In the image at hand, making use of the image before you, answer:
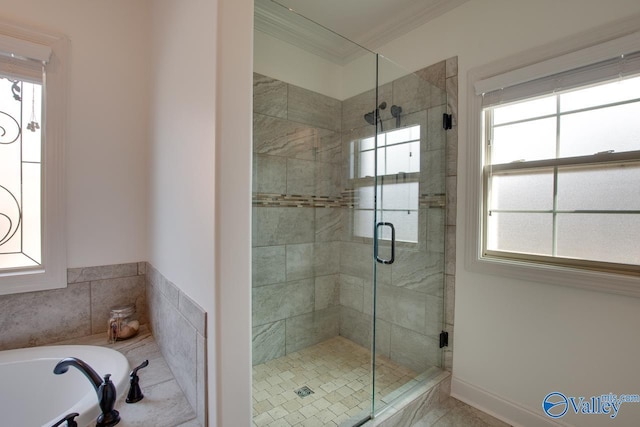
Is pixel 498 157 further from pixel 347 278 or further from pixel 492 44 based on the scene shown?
pixel 347 278

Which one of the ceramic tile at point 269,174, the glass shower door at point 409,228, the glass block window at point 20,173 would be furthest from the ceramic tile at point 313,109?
the glass block window at point 20,173

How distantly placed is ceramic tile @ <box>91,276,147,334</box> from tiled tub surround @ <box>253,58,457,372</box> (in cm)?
76

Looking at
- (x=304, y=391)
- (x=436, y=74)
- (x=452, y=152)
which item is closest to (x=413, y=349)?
(x=304, y=391)

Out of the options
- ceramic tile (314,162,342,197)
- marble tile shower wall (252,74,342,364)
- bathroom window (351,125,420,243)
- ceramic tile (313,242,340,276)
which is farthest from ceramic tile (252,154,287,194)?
bathroom window (351,125,420,243)

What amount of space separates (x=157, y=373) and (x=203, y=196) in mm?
1007

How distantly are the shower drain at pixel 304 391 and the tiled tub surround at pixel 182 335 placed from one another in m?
0.85

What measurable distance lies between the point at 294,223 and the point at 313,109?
40.6 inches

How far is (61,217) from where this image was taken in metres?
1.65

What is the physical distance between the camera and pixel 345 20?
2.21m

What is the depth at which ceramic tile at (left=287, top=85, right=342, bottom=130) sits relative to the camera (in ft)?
7.75

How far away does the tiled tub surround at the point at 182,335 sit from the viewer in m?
1.05

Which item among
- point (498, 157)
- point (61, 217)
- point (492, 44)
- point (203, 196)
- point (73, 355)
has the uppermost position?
point (492, 44)

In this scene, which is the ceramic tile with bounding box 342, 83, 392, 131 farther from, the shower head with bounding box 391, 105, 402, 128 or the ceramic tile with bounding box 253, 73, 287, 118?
the ceramic tile with bounding box 253, 73, 287, 118

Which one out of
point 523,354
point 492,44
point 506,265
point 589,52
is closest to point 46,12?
point 492,44
